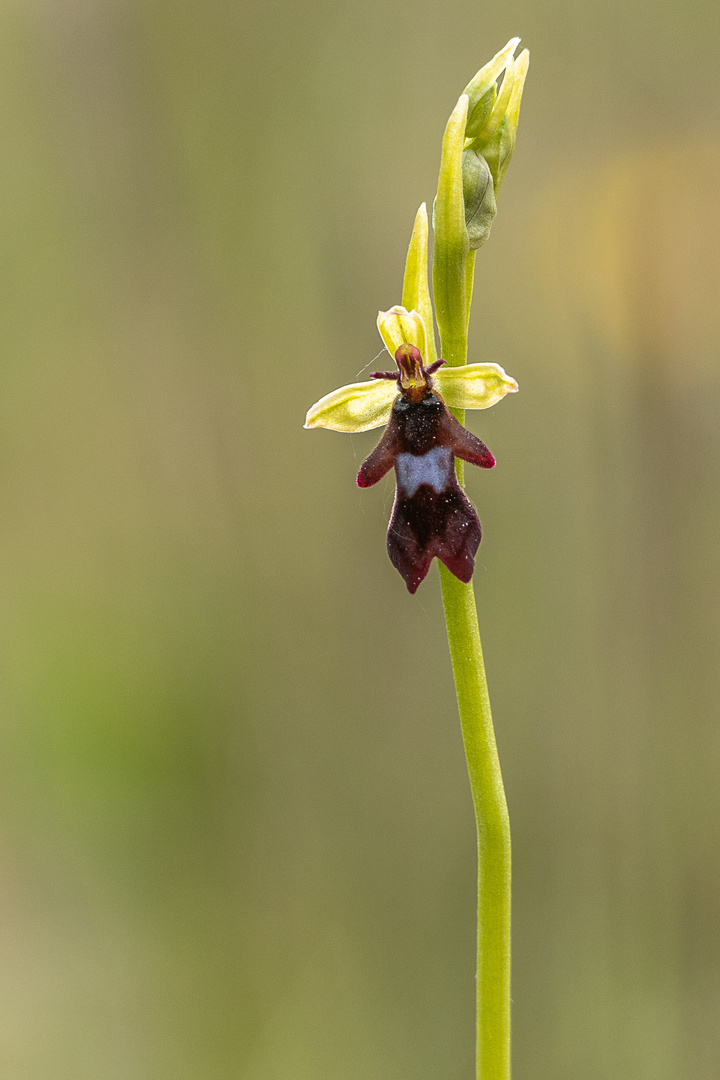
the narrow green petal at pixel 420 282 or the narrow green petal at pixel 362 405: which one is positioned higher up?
the narrow green petal at pixel 420 282

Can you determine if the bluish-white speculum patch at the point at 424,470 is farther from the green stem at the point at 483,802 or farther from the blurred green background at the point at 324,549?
the blurred green background at the point at 324,549

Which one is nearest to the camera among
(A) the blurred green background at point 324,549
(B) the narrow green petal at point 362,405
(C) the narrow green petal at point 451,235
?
(C) the narrow green petal at point 451,235

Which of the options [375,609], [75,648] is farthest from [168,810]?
[375,609]

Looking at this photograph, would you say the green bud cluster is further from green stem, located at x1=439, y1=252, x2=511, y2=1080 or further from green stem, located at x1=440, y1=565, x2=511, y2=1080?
green stem, located at x1=440, y1=565, x2=511, y2=1080

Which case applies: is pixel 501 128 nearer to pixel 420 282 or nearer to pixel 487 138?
pixel 487 138

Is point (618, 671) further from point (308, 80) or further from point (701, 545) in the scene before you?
point (308, 80)

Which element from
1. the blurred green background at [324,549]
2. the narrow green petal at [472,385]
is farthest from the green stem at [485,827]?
the blurred green background at [324,549]

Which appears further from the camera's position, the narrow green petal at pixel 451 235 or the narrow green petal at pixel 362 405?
the narrow green petal at pixel 362 405

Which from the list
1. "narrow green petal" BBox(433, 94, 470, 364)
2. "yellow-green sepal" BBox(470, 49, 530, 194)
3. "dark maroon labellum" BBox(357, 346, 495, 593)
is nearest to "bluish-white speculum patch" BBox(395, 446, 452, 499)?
"dark maroon labellum" BBox(357, 346, 495, 593)
